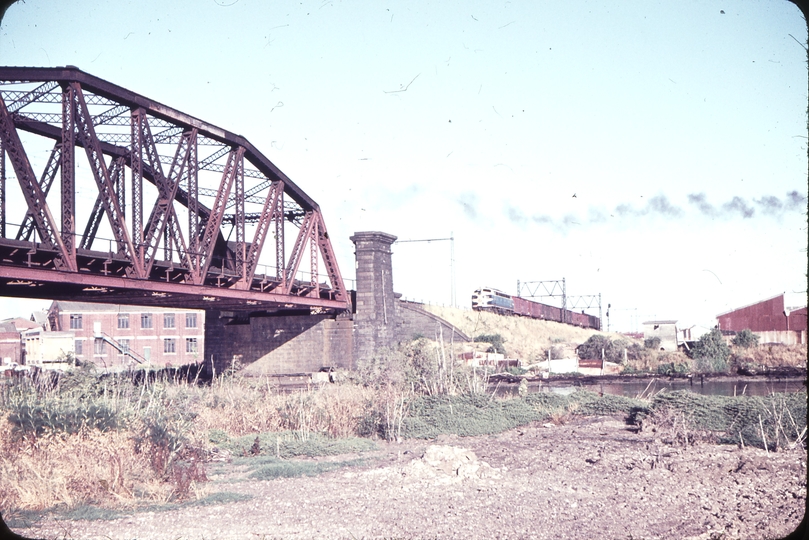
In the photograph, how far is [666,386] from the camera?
24.3 metres

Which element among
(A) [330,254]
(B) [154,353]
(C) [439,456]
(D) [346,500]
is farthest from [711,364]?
(B) [154,353]

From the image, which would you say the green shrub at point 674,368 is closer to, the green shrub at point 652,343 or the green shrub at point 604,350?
the green shrub at point 604,350

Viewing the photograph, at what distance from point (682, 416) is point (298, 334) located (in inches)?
845

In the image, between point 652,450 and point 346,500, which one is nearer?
point 346,500

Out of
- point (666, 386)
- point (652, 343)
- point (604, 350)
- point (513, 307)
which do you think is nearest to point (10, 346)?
point (513, 307)

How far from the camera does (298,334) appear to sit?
1273 inches

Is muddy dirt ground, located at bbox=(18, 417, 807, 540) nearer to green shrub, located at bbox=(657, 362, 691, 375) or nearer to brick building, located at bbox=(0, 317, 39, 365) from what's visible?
green shrub, located at bbox=(657, 362, 691, 375)

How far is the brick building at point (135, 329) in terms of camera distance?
2480 inches

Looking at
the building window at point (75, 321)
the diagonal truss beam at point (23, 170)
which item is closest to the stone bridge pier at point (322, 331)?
the diagonal truss beam at point (23, 170)

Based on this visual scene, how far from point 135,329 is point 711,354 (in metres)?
49.5

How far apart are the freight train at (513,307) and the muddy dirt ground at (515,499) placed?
41681 mm

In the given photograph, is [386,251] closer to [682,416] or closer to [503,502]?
[682,416]

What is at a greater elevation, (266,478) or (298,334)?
(298,334)

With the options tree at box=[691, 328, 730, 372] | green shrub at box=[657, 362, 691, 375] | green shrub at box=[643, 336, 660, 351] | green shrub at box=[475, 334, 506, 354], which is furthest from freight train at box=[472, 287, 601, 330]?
green shrub at box=[657, 362, 691, 375]
